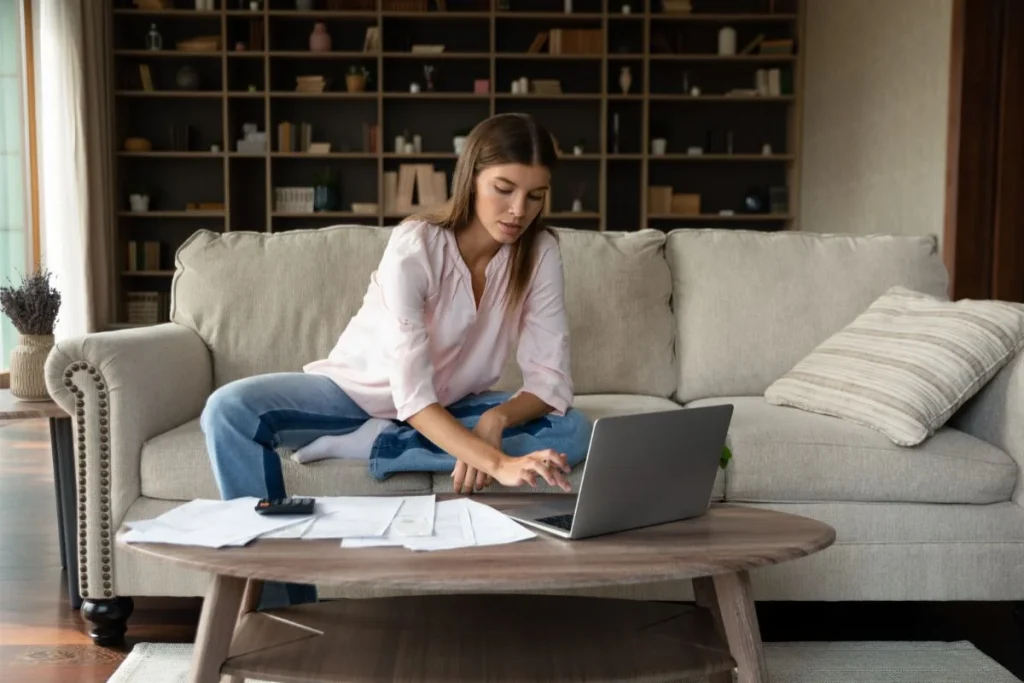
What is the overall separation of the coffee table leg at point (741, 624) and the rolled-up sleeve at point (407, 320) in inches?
25.7

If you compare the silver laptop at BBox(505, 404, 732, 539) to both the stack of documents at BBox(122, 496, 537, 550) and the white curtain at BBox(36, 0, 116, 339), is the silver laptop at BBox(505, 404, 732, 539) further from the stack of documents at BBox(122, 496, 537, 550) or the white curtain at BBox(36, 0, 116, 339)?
the white curtain at BBox(36, 0, 116, 339)

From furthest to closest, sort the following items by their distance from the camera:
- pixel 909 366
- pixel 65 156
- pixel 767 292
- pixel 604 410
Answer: pixel 65 156
pixel 767 292
pixel 604 410
pixel 909 366

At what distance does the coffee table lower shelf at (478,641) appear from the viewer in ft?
4.50

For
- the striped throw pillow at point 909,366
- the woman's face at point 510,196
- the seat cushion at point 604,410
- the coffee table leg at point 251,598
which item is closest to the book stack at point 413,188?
the seat cushion at point 604,410

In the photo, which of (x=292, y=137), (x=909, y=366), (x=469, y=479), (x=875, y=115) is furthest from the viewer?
(x=292, y=137)

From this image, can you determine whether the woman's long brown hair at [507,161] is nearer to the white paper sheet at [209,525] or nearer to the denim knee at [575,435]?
the denim knee at [575,435]

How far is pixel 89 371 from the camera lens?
214 centimetres

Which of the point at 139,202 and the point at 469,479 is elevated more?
the point at 139,202

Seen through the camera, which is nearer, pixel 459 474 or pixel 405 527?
pixel 405 527

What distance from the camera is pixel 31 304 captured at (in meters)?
2.52

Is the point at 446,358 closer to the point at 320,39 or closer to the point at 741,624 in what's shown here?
the point at 741,624

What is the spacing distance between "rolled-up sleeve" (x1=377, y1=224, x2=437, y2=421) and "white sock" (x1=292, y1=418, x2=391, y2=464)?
16 centimetres

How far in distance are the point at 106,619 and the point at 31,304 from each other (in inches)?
30.2

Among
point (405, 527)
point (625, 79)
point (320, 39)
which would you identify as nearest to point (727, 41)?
point (625, 79)
